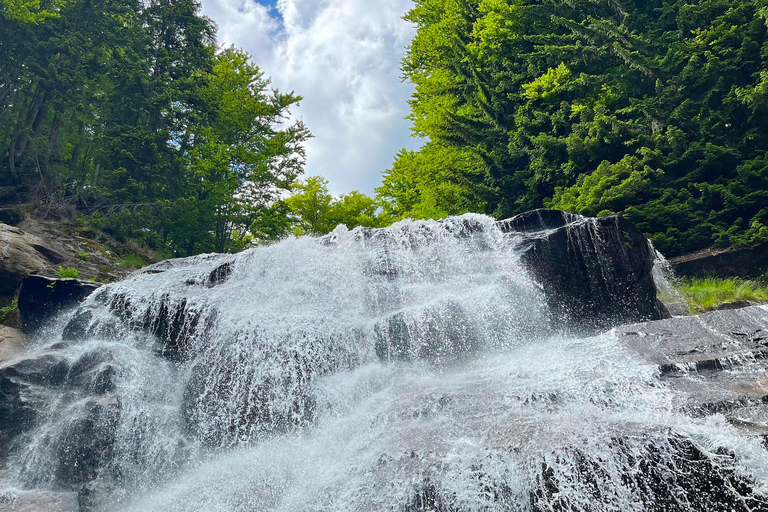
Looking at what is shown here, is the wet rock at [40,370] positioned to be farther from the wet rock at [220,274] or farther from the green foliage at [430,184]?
the green foliage at [430,184]

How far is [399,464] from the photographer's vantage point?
14.0ft

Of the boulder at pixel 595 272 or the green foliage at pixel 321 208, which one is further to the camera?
the green foliage at pixel 321 208

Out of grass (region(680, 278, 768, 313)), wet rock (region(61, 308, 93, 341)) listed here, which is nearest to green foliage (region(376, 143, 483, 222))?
grass (region(680, 278, 768, 313))

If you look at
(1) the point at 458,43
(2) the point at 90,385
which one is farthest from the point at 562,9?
(2) the point at 90,385

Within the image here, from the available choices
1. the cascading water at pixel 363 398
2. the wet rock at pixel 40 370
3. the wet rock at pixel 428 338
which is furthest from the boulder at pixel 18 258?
the wet rock at pixel 428 338

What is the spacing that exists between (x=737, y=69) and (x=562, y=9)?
6270 millimetres

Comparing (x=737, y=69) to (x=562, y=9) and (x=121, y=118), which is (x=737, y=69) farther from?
(x=121, y=118)

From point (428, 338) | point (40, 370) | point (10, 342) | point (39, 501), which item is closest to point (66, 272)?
point (10, 342)

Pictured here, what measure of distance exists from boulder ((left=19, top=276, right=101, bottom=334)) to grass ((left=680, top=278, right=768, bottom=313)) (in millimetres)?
12687

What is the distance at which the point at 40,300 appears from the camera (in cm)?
920

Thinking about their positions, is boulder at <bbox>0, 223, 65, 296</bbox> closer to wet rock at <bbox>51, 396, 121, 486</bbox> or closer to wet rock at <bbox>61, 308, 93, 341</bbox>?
wet rock at <bbox>61, 308, 93, 341</bbox>

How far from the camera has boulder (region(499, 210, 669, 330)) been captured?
8430mm

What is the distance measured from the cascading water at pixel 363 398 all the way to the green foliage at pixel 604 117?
4.65 metres

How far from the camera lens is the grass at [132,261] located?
13906 mm
